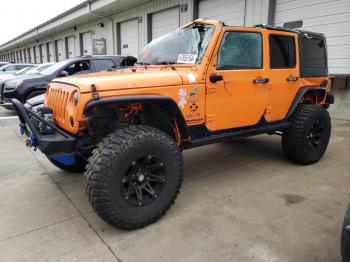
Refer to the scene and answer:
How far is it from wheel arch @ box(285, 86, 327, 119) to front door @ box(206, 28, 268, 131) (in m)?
0.62

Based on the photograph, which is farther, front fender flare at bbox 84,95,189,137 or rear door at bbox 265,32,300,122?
rear door at bbox 265,32,300,122

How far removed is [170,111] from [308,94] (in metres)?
2.60

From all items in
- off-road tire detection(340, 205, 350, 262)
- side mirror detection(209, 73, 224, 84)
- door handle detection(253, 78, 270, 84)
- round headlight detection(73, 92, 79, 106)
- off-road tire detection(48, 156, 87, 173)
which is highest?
side mirror detection(209, 73, 224, 84)

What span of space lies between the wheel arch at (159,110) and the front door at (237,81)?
0.35 meters

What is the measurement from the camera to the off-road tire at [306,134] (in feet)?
13.3

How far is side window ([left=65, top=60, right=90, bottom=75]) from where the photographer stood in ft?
25.8

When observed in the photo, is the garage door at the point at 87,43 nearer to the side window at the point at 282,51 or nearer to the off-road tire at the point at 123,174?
the side window at the point at 282,51

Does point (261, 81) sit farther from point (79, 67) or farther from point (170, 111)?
point (79, 67)

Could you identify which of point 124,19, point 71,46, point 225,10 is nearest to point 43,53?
point 71,46

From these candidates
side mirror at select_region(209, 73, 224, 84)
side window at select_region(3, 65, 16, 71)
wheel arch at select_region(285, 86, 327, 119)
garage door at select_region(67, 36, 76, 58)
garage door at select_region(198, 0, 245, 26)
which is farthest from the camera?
garage door at select_region(67, 36, 76, 58)

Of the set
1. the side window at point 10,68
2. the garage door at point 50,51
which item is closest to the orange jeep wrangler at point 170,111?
the side window at point 10,68

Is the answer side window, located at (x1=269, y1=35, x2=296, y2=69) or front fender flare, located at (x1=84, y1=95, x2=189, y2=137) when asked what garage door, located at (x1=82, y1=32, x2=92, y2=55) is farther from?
front fender flare, located at (x1=84, y1=95, x2=189, y2=137)

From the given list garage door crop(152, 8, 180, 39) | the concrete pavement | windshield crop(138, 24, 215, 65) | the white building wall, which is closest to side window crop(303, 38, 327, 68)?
the concrete pavement

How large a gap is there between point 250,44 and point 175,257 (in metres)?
2.51
